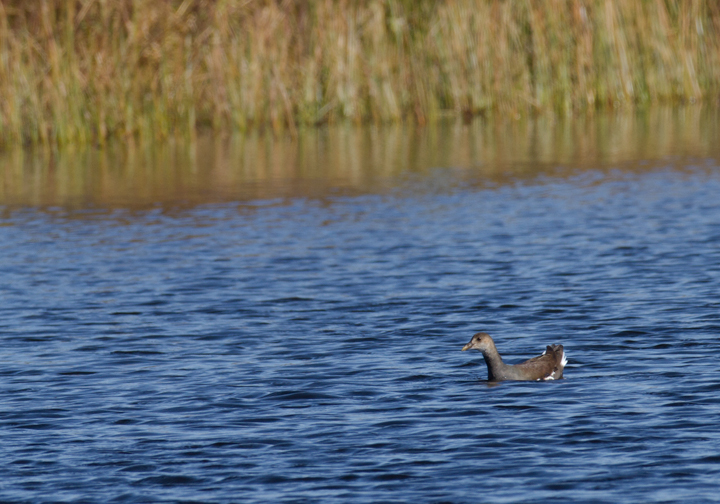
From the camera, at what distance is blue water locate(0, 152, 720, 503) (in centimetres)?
767

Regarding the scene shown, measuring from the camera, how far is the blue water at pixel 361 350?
7.67 m

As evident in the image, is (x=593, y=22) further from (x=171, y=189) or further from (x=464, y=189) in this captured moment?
(x=171, y=189)

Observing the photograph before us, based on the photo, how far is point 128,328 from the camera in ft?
39.6

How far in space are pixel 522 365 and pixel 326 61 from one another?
59.8 ft

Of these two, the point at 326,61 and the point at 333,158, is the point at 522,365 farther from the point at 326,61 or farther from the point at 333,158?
the point at 326,61

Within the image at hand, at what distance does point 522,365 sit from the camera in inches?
383

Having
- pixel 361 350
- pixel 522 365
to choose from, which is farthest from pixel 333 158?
pixel 522 365

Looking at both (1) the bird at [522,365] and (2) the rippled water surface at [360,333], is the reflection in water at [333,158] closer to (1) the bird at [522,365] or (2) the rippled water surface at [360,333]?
(2) the rippled water surface at [360,333]

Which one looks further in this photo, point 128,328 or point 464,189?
point 464,189

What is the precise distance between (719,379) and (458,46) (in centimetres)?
1849

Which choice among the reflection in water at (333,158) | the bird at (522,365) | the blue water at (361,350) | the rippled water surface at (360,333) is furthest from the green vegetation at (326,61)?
the bird at (522,365)

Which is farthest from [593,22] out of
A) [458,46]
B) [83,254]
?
[83,254]

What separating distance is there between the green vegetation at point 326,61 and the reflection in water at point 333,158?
0.52m

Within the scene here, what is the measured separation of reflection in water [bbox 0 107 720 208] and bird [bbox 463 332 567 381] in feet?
35.4
